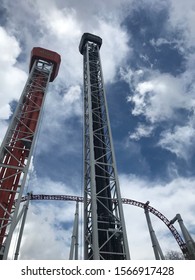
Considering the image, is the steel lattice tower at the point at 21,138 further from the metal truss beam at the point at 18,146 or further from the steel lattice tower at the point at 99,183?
the steel lattice tower at the point at 99,183

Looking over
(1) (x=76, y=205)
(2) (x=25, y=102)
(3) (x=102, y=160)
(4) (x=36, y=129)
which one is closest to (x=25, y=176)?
(4) (x=36, y=129)

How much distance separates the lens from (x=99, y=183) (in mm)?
20047

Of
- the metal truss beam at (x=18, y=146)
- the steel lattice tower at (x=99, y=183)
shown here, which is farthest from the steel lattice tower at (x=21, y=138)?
the steel lattice tower at (x=99, y=183)

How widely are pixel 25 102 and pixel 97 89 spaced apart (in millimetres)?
8345

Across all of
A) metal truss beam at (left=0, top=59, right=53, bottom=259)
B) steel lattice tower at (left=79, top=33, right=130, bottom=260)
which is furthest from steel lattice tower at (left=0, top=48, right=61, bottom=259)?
steel lattice tower at (left=79, top=33, right=130, bottom=260)

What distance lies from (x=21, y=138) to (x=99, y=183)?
7885mm

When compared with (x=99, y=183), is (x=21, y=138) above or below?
above

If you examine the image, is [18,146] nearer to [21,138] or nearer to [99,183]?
[21,138]

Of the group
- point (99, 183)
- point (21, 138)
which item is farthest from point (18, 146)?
point (99, 183)

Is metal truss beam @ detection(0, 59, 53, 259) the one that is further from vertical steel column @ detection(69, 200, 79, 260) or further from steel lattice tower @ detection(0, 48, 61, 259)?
vertical steel column @ detection(69, 200, 79, 260)

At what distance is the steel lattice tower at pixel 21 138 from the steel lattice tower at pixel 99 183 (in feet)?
15.8

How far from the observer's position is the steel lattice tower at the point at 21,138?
16.8 metres

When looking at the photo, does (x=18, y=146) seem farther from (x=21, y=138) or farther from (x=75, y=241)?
(x=75, y=241)

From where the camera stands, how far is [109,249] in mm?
16719
